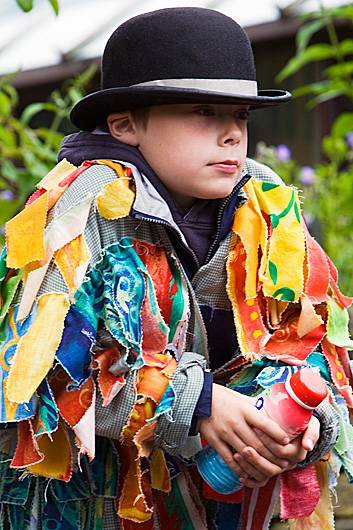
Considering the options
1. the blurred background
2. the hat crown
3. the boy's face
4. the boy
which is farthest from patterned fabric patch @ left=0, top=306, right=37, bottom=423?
the blurred background

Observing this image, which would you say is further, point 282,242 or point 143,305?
point 282,242

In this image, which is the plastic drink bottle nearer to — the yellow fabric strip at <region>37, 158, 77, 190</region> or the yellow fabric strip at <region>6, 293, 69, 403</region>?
the yellow fabric strip at <region>6, 293, 69, 403</region>

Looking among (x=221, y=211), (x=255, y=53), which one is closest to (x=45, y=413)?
(x=221, y=211)

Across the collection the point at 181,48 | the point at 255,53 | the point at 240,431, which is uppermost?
the point at 181,48

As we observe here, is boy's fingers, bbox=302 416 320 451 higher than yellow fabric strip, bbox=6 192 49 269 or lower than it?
lower

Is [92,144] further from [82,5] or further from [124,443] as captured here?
[82,5]

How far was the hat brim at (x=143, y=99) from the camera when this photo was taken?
1815mm

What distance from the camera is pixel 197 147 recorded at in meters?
1.86

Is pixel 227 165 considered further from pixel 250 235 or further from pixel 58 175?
pixel 58 175

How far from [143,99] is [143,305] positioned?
13.3 inches

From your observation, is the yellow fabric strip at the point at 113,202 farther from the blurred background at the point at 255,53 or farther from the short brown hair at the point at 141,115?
the blurred background at the point at 255,53

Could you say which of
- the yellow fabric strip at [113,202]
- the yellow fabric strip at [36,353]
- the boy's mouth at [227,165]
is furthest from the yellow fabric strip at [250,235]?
the yellow fabric strip at [36,353]

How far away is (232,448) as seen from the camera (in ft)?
5.90

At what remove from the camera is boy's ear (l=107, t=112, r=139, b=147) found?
195 centimetres
